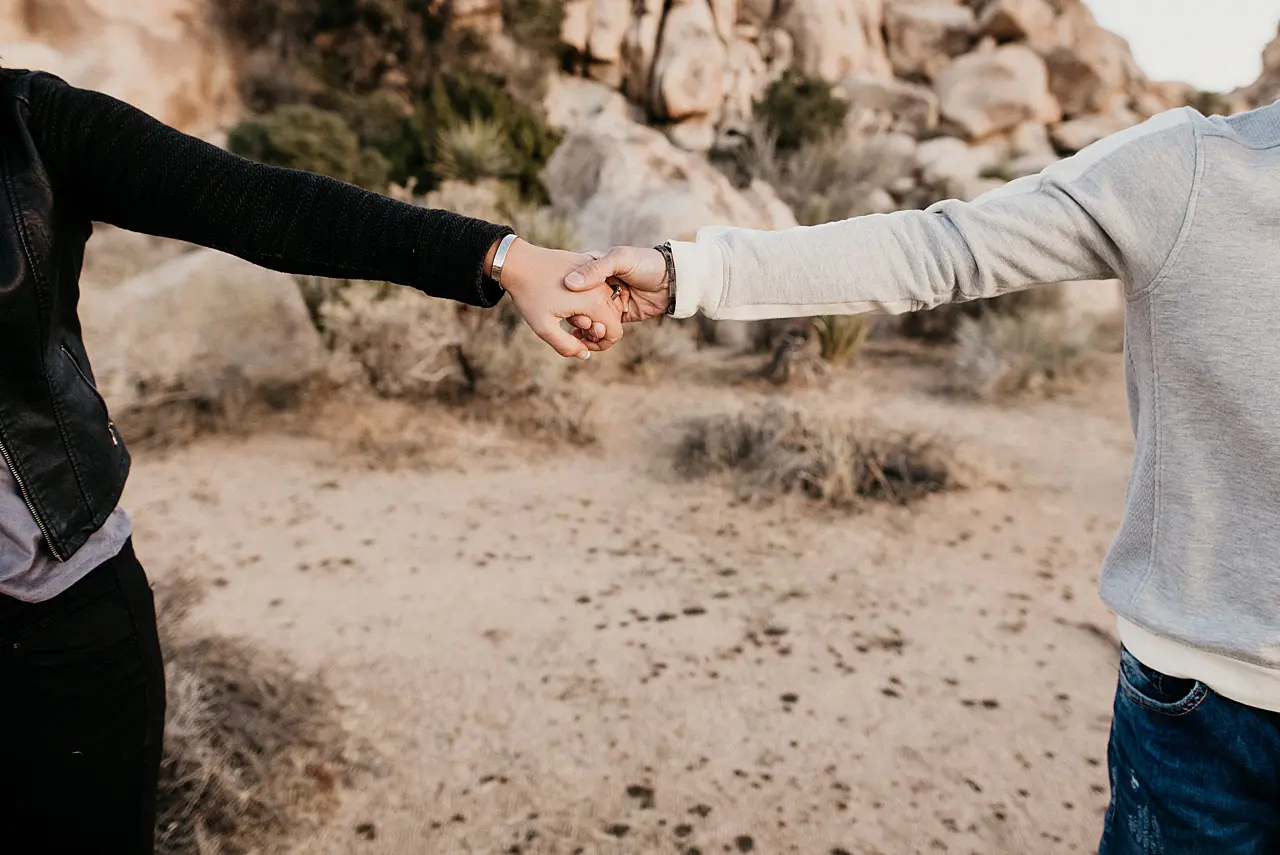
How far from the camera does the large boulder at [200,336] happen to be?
5238 mm

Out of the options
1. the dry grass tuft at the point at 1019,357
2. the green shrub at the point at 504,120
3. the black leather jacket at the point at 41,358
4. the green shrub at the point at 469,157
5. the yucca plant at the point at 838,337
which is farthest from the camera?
the green shrub at the point at 504,120

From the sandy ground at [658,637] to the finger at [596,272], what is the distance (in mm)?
1543

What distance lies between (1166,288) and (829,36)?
67.3 feet

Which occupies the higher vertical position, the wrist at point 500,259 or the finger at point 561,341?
the wrist at point 500,259

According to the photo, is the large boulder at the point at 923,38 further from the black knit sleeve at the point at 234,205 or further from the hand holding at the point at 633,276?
the black knit sleeve at the point at 234,205

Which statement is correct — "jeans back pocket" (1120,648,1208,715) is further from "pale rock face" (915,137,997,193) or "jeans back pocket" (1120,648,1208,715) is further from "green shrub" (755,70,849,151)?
"green shrub" (755,70,849,151)

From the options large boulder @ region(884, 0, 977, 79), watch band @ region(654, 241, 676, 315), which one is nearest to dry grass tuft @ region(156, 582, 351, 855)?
watch band @ region(654, 241, 676, 315)

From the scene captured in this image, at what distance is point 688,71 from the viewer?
50.9ft

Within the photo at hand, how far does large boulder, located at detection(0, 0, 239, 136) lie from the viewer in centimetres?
1109

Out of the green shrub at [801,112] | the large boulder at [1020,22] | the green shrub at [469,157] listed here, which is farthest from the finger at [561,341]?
the large boulder at [1020,22]

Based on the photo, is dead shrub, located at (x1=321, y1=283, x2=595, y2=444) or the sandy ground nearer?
the sandy ground

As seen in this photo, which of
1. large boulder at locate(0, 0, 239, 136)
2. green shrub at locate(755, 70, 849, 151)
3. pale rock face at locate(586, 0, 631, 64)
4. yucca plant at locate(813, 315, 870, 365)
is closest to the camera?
yucca plant at locate(813, 315, 870, 365)

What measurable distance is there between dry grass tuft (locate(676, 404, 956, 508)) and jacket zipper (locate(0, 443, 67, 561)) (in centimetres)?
366

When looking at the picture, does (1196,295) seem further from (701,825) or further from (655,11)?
(655,11)
